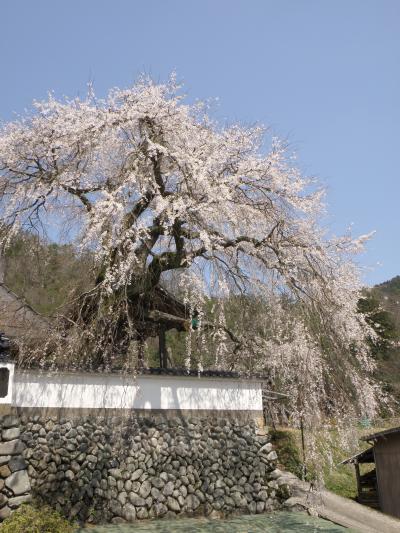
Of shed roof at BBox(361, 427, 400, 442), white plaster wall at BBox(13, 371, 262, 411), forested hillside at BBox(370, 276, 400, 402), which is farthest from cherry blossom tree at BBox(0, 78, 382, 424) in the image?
forested hillside at BBox(370, 276, 400, 402)

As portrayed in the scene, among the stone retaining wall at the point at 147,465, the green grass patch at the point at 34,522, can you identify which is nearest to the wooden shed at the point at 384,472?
the stone retaining wall at the point at 147,465

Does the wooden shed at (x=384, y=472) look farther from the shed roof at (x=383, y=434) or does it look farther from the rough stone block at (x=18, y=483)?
the rough stone block at (x=18, y=483)

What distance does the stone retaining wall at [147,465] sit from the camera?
25.5ft

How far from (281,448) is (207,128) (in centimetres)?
918

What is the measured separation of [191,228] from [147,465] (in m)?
4.07

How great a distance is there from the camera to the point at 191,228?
342 inches

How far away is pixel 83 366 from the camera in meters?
8.57

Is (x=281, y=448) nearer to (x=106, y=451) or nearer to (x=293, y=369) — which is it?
(x=293, y=369)

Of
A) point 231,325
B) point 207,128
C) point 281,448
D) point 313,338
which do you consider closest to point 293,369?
point 313,338

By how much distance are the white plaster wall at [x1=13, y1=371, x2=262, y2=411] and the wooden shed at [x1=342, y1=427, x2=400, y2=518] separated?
4.24 metres

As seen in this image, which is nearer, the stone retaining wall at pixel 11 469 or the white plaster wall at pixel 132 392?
the stone retaining wall at pixel 11 469

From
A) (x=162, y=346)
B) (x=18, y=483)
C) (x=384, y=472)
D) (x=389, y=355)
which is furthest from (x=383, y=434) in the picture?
(x=389, y=355)

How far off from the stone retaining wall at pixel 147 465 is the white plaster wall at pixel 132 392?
20 cm

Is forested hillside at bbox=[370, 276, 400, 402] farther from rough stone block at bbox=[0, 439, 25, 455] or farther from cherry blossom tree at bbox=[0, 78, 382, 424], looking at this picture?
rough stone block at bbox=[0, 439, 25, 455]
